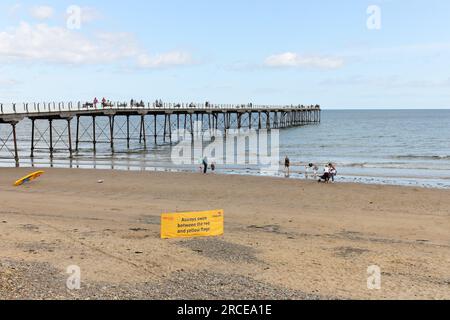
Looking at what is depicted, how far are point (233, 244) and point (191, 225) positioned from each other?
143 cm

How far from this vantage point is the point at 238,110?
238 feet

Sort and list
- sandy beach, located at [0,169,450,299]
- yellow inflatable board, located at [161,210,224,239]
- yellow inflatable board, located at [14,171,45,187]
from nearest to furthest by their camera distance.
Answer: sandy beach, located at [0,169,450,299] < yellow inflatable board, located at [161,210,224,239] < yellow inflatable board, located at [14,171,45,187]

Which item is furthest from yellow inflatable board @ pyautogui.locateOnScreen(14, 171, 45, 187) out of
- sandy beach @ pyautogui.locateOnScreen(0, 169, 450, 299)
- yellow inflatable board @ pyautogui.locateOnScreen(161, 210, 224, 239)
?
yellow inflatable board @ pyautogui.locateOnScreen(161, 210, 224, 239)

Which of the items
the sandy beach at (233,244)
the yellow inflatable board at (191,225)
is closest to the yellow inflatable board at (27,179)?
the sandy beach at (233,244)

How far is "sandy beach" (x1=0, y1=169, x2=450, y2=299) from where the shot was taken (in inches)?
349

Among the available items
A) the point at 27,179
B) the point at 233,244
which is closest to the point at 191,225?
the point at 233,244

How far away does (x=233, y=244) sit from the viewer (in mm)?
12227

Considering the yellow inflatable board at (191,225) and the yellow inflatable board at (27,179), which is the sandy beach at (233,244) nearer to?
the yellow inflatable board at (191,225)

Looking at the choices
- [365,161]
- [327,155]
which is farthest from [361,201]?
[327,155]

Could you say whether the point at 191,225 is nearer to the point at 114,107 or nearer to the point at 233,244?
the point at 233,244

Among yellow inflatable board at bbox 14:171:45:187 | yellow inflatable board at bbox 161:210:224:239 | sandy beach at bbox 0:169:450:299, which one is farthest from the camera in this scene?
yellow inflatable board at bbox 14:171:45:187

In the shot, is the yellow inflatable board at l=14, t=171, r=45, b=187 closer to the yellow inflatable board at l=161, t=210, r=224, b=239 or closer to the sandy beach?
the sandy beach

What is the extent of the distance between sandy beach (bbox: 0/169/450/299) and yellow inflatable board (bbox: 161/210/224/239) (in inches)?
17.0

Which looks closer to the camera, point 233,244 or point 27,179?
point 233,244
